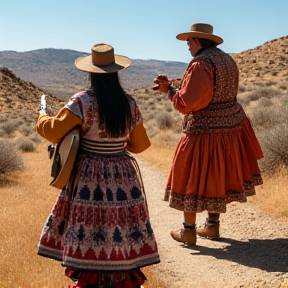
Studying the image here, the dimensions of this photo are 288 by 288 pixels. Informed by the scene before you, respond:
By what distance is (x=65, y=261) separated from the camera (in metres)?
3.65

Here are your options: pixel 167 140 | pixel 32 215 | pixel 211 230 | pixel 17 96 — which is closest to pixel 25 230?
pixel 32 215

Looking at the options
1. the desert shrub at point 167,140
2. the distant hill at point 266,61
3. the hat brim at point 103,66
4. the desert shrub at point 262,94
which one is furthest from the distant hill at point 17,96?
the hat brim at point 103,66

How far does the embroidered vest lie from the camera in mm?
5277

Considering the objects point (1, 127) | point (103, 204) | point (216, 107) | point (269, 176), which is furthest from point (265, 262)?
point (1, 127)

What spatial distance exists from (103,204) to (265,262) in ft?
7.22

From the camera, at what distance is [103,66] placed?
3.88 meters

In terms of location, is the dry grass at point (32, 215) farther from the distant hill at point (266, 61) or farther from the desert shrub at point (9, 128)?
the distant hill at point (266, 61)

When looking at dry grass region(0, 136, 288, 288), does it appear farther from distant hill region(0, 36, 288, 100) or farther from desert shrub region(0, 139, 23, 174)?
distant hill region(0, 36, 288, 100)

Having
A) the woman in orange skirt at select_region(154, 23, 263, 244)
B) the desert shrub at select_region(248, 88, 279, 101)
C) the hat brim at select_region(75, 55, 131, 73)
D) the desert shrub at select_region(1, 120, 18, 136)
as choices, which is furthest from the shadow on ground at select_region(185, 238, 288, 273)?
the desert shrub at select_region(1, 120, 18, 136)

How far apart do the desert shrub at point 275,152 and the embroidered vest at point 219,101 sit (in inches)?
144

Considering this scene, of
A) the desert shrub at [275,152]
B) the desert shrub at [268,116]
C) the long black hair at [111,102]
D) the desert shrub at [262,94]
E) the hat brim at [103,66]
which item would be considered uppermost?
the hat brim at [103,66]

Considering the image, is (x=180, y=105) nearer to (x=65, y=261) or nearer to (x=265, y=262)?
(x=265, y=262)

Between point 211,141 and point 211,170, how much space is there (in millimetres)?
293

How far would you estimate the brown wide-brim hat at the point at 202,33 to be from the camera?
5.41m
